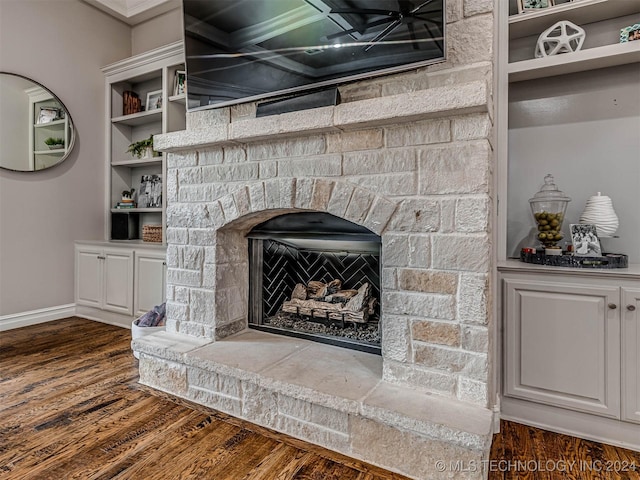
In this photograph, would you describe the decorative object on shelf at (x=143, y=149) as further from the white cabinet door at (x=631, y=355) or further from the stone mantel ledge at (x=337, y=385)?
the white cabinet door at (x=631, y=355)

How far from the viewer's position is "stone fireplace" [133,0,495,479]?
1366 mm

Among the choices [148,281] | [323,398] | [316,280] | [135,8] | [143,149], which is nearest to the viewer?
[323,398]

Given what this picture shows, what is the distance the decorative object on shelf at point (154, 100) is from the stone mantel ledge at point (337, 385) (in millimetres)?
2315

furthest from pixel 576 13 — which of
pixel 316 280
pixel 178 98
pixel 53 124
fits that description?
pixel 53 124

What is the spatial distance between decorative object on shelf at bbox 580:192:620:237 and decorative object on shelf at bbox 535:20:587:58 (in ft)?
2.52

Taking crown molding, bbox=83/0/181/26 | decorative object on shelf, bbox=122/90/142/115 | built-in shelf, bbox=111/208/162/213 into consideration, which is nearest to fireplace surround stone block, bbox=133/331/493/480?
built-in shelf, bbox=111/208/162/213

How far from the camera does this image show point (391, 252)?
1.54 m

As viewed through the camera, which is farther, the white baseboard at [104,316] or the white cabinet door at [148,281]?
the white baseboard at [104,316]

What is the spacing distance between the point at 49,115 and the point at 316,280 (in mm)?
2870

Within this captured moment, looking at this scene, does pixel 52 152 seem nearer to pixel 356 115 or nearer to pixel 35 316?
pixel 35 316

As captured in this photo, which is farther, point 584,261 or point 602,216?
point 602,216

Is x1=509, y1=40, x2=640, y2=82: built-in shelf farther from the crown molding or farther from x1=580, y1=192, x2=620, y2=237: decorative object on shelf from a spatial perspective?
the crown molding

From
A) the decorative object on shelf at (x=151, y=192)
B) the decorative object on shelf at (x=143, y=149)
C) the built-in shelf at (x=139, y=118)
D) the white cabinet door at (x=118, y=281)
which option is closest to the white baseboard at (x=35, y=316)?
the white cabinet door at (x=118, y=281)

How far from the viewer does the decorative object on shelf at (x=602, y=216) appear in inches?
69.3
